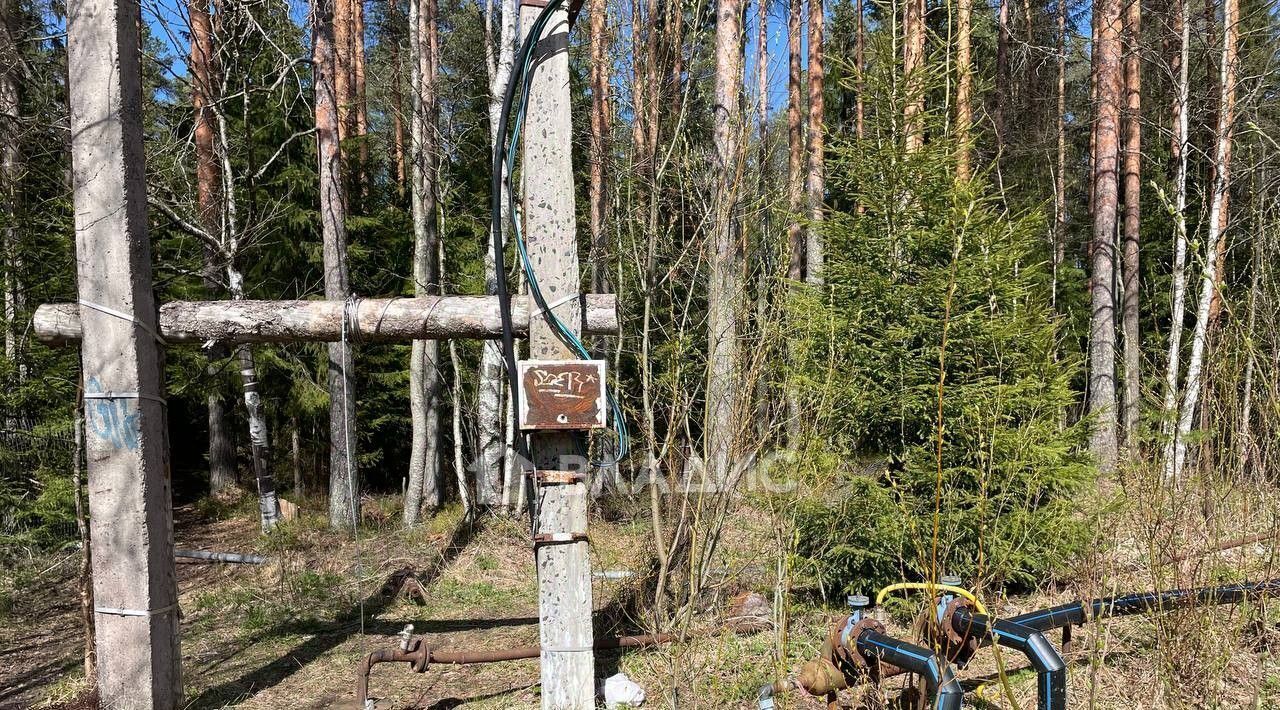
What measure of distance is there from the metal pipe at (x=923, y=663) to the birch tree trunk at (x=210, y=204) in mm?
6320

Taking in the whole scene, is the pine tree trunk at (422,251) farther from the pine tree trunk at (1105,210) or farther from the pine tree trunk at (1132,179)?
the pine tree trunk at (1132,179)

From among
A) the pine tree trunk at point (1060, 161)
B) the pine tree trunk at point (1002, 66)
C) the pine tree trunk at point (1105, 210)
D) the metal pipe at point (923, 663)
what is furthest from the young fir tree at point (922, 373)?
the pine tree trunk at point (1060, 161)

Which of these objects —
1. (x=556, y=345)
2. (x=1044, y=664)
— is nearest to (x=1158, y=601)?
(x=1044, y=664)

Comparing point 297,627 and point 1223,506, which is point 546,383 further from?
point 297,627

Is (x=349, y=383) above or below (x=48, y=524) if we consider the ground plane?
above

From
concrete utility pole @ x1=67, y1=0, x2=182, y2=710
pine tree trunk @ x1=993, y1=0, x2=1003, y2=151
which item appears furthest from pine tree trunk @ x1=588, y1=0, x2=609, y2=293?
pine tree trunk @ x1=993, y1=0, x2=1003, y2=151

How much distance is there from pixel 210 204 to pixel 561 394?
720 centimetres

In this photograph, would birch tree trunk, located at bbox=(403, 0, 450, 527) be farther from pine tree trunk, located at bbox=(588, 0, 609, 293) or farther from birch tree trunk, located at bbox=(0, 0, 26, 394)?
birch tree trunk, located at bbox=(0, 0, 26, 394)

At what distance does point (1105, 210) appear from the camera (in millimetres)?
10336

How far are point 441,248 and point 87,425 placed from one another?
24.5ft

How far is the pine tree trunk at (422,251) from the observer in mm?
9492

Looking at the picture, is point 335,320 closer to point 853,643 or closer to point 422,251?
point 853,643

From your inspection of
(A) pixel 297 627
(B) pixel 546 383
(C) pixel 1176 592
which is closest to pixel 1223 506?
(C) pixel 1176 592

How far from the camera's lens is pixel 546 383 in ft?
11.6
